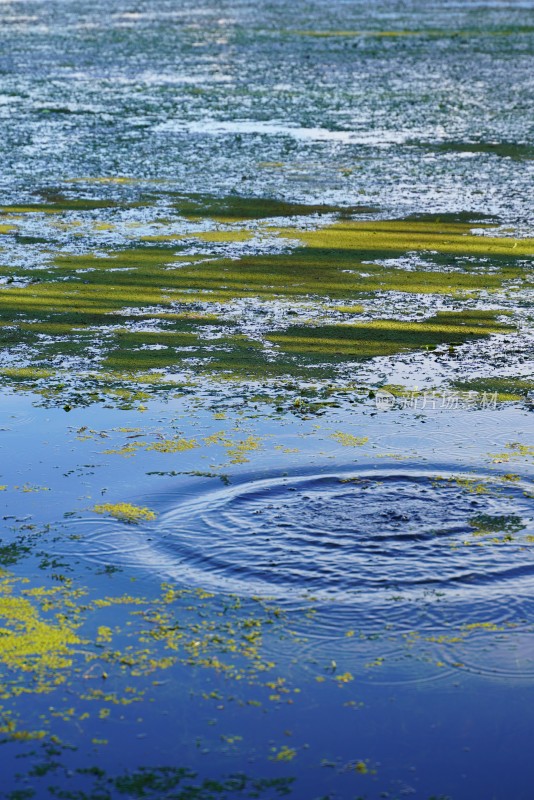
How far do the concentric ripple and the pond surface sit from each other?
0.6 inches

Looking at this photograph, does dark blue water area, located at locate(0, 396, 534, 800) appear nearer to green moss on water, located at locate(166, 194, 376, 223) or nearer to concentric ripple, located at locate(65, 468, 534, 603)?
concentric ripple, located at locate(65, 468, 534, 603)

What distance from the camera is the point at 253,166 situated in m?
13.5

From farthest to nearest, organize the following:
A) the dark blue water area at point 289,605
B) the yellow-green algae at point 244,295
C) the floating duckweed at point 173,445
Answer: the yellow-green algae at point 244,295 < the floating duckweed at point 173,445 < the dark blue water area at point 289,605

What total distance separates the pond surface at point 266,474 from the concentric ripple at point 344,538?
0.6 inches

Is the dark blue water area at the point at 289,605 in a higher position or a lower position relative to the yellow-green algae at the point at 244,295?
lower

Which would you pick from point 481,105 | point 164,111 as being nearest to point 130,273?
point 164,111

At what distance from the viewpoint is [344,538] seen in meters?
5.38

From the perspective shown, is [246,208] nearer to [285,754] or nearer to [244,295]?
[244,295]

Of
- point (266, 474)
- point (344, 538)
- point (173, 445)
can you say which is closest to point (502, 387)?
point (266, 474)

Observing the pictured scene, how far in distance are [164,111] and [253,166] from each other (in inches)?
171

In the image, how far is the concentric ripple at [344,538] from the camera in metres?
5.08

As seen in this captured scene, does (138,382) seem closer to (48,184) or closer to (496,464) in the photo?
(496,464)

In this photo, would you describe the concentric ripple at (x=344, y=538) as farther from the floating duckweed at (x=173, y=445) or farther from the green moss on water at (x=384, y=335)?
the green moss on water at (x=384, y=335)

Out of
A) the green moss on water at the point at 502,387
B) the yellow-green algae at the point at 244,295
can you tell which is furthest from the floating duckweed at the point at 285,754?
the yellow-green algae at the point at 244,295
